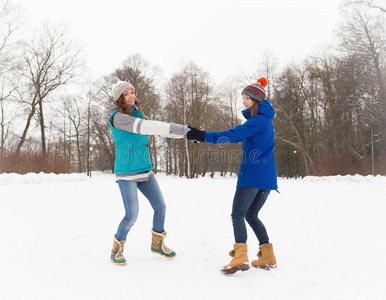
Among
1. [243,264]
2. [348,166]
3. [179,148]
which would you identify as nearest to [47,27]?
[179,148]

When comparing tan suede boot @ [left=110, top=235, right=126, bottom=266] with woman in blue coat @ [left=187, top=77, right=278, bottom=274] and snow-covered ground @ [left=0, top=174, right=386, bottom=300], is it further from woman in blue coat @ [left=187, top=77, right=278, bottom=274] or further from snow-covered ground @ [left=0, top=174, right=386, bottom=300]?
woman in blue coat @ [left=187, top=77, right=278, bottom=274]

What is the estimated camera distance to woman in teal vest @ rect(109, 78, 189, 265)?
3449mm

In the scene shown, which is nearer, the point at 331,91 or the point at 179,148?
the point at 331,91

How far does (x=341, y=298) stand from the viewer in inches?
101

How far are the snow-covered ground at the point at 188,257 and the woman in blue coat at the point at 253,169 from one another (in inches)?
10.0

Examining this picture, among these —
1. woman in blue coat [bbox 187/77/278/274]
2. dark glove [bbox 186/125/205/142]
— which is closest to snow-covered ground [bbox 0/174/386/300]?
woman in blue coat [bbox 187/77/278/274]

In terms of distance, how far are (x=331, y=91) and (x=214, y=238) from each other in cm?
2669

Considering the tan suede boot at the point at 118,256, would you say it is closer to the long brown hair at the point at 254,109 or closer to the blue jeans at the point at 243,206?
the blue jeans at the point at 243,206

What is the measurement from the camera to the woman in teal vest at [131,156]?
3449 mm

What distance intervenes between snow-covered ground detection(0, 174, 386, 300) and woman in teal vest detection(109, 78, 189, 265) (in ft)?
Result: 1.44

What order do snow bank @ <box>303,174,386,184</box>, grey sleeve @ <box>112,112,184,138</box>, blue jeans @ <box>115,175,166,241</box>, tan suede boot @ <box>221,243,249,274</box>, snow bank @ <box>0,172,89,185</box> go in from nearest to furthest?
tan suede boot @ <box>221,243,249,274</box>, grey sleeve @ <box>112,112,184,138</box>, blue jeans @ <box>115,175,166,241</box>, snow bank @ <box>0,172,89,185</box>, snow bank @ <box>303,174,386,184</box>

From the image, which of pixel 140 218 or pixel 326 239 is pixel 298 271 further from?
pixel 140 218

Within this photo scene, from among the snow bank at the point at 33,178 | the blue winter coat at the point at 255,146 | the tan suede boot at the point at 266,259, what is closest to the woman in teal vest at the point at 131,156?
the blue winter coat at the point at 255,146

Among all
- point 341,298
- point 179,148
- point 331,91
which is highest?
point 331,91
